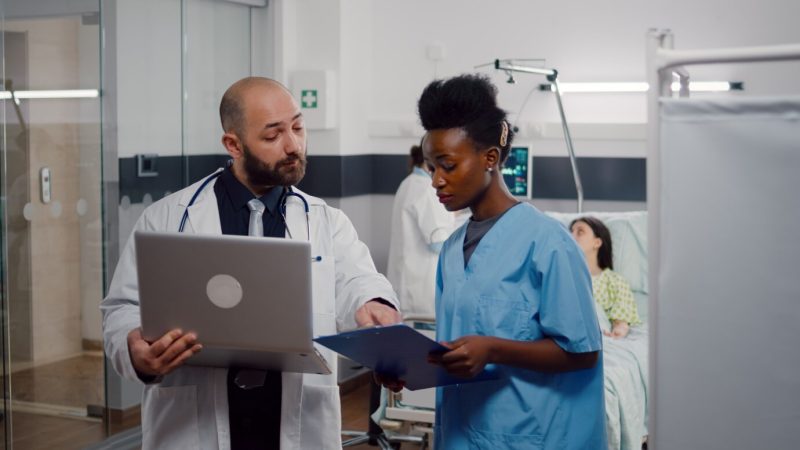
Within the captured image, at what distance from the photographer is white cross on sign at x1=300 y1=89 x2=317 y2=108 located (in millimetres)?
4707

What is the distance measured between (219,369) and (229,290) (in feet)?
1.01

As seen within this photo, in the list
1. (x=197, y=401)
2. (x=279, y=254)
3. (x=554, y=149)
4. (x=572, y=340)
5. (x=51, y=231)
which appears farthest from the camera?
(x=554, y=149)

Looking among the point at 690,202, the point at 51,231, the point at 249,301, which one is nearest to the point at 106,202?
the point at 51,231

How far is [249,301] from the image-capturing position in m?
1.60

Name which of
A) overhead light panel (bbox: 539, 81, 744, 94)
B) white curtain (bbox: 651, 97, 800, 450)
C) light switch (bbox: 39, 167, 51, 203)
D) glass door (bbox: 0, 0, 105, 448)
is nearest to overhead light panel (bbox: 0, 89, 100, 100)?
glass door (bbox: 0, 0, 105, 448)

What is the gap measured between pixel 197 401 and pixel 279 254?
1.47 feet

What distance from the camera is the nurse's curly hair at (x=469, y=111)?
5.95 feet

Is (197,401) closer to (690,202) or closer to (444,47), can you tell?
(690,202)

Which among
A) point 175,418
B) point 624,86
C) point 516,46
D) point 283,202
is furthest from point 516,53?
point 175,418

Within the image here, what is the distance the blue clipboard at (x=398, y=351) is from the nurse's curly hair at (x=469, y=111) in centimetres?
42

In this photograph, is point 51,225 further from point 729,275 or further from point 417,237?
point 729,275

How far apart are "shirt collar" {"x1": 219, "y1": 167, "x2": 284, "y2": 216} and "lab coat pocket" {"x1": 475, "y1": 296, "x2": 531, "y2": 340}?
0.52 meters

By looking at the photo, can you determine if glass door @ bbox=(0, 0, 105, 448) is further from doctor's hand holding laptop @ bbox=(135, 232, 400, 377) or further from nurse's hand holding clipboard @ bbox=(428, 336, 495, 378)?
nurse's hand holding clipboard @ bbox=(428, 336, 495, 378)

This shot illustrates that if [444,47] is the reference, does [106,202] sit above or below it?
below
